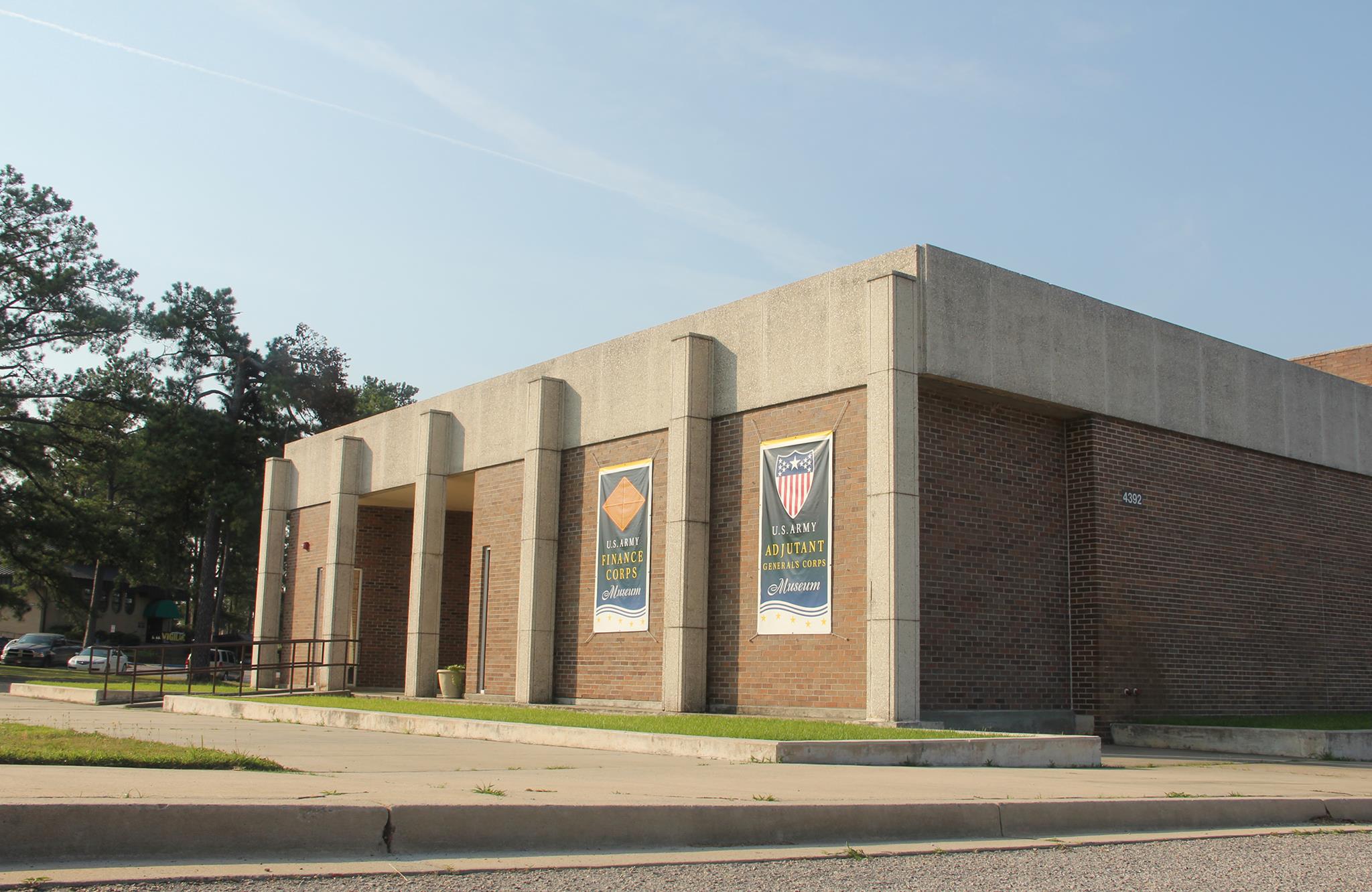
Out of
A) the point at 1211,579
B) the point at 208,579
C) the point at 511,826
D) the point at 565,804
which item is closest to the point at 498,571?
the point at 1211,579

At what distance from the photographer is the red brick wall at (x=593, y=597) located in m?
19.7

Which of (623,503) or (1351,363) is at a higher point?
(1351,363)

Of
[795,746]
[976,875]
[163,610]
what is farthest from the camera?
[163,610]

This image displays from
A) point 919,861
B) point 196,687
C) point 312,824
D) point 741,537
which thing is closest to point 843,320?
point 741,537

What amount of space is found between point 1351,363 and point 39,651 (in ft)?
181

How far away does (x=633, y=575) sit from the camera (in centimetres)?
2016

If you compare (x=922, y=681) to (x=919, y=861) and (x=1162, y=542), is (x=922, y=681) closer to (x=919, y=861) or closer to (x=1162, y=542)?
(x=1162, y=542)

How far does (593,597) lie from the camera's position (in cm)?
2116

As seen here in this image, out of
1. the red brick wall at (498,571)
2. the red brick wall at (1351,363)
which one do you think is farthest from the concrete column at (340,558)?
the red brick wall at (1351,363)

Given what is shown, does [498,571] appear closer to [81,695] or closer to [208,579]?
[81,695]

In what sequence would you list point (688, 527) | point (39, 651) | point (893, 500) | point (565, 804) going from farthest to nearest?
point (39, 651) < point (688, 527) < point (893, 500) < point (565, 804)

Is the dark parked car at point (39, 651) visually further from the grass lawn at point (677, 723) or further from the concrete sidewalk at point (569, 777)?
the concrete sidewalk at point (569, 777)

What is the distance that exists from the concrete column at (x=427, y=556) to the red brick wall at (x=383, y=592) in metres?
4.28

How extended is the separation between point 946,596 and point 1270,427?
815 centimetres
